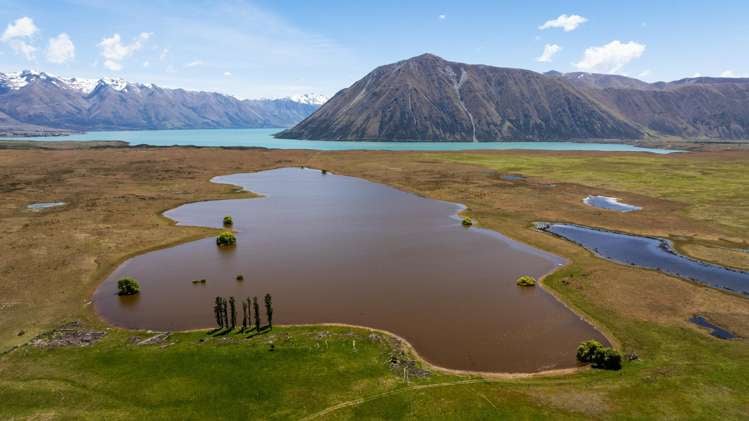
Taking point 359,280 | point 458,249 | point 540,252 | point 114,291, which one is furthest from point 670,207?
point 114,291

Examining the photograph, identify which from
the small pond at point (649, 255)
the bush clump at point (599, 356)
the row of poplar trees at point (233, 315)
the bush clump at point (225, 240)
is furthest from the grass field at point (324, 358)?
the bush clump at point (225, 240)

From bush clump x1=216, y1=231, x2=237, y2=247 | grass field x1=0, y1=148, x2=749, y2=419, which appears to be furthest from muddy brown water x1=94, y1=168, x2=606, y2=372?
grass field x1=0, y1=148, x2=749, y2=419

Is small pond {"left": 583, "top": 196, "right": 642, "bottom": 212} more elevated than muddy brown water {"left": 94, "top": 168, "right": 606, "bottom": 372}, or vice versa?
small pond {"left": 583, "top": 196, "right": 642, "bottom": 212}

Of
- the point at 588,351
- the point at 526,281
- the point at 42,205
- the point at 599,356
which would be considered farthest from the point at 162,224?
the point at 599,356

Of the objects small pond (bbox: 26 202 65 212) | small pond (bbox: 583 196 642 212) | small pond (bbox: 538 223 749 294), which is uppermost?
small pond (bbox: 583 196 642 212)

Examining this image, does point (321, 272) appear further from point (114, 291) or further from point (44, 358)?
point (44, 358)

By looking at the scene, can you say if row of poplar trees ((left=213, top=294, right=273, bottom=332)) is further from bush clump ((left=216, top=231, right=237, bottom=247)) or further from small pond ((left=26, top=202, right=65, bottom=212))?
small pond ((left=26, top=202, right=65, bottom=212))

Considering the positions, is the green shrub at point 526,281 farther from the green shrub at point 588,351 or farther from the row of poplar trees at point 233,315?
the row of poplar trees at point 233,315
